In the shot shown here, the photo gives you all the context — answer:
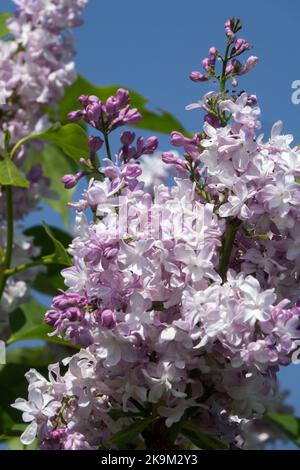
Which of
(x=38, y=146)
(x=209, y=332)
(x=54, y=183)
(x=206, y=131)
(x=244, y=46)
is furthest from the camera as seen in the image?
(x=54, y=183)

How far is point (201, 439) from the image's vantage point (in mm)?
1533

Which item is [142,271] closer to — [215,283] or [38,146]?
[215,283]

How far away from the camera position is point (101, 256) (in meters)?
1.47

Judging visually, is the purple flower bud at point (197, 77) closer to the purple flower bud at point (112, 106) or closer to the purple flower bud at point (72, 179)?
the purple flower bud at point (112, 106)

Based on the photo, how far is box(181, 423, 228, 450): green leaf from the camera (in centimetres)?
153

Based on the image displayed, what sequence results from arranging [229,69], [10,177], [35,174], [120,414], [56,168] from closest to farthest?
1. [120,414]
2. [229,69]
3. [10,177]
4. [35,174]
5. [56,168]

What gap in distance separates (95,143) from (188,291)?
1.22 ft

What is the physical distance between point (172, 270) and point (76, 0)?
2089mm

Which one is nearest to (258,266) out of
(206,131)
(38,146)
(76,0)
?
(206,131)

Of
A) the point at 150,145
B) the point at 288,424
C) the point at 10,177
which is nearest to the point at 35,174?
the point at 10,177

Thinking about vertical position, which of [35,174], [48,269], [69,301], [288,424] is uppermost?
[69,301]

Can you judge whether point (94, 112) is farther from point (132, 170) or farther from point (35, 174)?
point (35, 174)

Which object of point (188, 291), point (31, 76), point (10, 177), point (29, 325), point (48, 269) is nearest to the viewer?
point (188, 291)

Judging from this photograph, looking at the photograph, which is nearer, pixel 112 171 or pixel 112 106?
pixel 112 171
